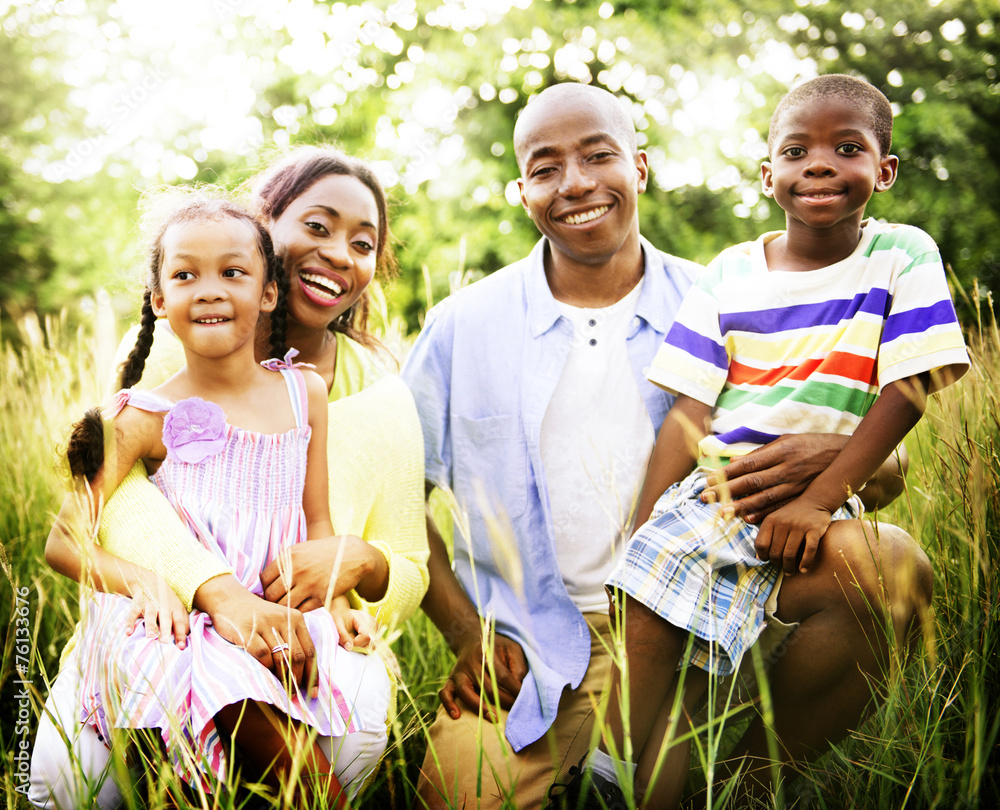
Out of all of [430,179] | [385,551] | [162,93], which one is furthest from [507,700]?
[162,93]

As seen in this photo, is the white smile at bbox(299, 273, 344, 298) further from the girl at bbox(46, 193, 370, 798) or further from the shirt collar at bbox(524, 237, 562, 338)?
the shirt collar at bbox(524, 237, 562, 338)

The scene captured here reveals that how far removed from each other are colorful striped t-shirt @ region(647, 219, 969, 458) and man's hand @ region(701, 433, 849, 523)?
0.25ft

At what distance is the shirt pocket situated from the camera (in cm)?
230

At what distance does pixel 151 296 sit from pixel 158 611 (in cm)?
77

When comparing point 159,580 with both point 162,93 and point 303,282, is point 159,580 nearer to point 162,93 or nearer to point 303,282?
point 303,282

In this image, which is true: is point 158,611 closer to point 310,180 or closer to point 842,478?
point 310,180

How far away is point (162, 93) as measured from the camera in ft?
36.1

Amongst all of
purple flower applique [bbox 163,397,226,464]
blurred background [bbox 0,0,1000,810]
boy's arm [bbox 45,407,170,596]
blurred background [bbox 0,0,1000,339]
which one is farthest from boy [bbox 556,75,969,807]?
blurred background [bbox 0,0,1000,339]

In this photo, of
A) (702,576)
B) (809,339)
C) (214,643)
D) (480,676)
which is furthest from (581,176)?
(214,643)

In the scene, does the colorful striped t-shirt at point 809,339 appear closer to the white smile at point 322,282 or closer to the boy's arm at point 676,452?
the boy's arm at point 676,452

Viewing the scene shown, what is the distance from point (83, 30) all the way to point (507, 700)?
13824 mm

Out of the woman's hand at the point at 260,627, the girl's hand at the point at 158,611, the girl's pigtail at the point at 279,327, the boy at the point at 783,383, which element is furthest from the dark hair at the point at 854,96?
the girl's hand at the point at 158,611

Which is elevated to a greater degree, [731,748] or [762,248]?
[762,248]

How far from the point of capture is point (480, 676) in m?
2.18
